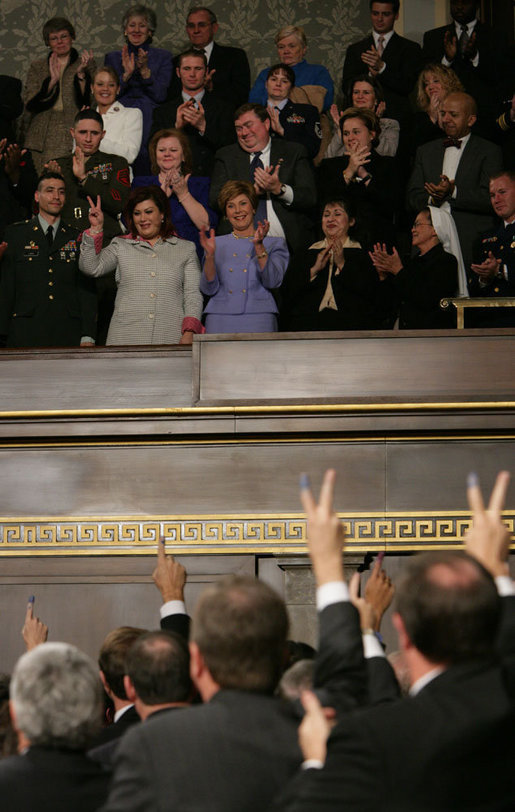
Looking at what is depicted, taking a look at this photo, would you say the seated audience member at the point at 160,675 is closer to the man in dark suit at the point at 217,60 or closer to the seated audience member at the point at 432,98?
the seated audience member at the point at 432,98

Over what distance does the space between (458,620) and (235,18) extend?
24.7 feet

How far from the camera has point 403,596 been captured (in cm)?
169

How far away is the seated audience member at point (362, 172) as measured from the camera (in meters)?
6.04

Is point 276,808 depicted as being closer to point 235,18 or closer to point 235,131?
point 235,131

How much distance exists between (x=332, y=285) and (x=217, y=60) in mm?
2206

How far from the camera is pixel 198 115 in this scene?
253 inches

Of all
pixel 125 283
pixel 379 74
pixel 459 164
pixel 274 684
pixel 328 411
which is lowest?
pixel 274 684

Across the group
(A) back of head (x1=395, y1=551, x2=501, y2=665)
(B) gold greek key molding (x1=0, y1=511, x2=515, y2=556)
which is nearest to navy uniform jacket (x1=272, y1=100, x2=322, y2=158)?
(B) gold greek key molding (x1=0, y1=511, x2=515, y2=556)

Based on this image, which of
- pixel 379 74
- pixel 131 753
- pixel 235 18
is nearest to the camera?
pixel 131 753

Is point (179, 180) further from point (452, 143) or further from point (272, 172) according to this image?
point (452, 143)

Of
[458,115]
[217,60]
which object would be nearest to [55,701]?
[458,115]

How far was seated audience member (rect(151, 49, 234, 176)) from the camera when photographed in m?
6.41

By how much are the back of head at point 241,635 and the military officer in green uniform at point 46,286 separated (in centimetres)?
374

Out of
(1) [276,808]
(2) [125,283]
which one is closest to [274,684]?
(1) [276,808]
